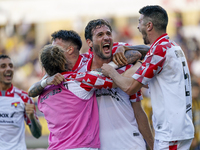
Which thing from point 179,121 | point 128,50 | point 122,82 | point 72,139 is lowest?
point 72,139

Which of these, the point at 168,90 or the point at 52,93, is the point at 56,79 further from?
the point at 168,90

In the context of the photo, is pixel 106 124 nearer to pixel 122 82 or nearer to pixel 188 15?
pixel 122 82

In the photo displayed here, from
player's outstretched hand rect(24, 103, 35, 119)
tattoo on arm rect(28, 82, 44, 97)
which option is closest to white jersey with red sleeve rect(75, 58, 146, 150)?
tattoo on arm rect(28, 82, 44, 97)

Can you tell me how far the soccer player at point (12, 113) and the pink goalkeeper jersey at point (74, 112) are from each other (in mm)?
1564

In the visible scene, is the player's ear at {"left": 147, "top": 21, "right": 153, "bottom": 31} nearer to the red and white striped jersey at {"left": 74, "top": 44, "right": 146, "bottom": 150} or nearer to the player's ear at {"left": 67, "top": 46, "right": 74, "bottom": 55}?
the red and white striped jersey at {"left": 74, "top": 44, "right": 146, "bottom": 150}

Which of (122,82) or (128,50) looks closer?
(122,82)

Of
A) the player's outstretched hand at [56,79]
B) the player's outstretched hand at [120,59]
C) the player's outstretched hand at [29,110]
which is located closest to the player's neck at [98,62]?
the player's outstretched hand at [120,59]

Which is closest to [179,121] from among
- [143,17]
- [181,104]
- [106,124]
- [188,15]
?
[181,104]

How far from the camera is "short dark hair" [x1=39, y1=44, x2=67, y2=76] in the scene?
3.54 meters

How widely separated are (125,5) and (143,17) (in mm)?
Result: 13599

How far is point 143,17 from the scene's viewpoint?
141 inches

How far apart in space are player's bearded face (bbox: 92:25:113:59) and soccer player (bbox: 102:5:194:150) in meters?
0.61

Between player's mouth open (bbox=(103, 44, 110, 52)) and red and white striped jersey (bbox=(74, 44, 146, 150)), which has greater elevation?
player's mouth open (bbox=(103, 44, 110, 52))

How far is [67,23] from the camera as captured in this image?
690 inches
